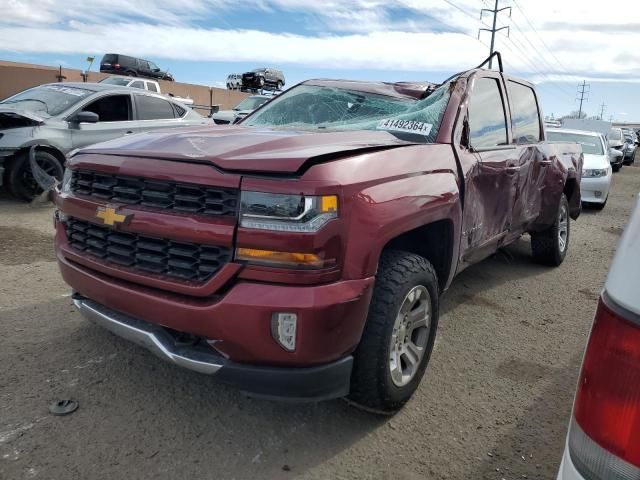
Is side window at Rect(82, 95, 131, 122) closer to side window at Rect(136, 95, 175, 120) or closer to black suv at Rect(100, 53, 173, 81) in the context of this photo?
side window at Rect(136, 95, 175, 120)

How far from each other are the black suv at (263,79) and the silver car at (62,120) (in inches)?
906

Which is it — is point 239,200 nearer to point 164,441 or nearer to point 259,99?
point 164,441

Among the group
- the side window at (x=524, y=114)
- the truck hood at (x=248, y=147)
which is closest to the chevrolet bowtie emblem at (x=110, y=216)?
the truck hood at (x=248, y=147)

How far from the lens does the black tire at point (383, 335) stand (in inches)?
95.9

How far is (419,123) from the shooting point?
10.8ft

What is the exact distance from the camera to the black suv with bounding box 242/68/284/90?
3075 centimetres

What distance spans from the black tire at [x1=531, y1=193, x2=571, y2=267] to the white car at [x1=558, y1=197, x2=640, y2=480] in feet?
15.0

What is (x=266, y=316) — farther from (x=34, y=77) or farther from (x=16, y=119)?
(x=34, y=77)

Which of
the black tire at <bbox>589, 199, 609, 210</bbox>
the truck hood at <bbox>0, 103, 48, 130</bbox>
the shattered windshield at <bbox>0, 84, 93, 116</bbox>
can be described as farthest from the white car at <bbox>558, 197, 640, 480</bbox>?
the black tire at <bbox>589, 199, 609, 210</bbox>

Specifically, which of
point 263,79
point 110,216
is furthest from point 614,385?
Result: point 263,79

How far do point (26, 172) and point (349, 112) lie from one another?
525 centimetres

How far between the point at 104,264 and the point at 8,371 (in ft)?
3.39

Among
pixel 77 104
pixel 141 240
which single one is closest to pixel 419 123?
pixel 141 240

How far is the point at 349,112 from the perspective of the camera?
3.74m
